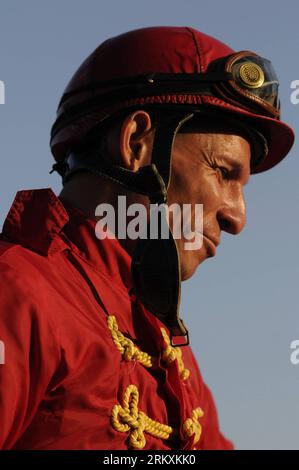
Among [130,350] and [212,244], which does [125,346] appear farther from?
[212,244]

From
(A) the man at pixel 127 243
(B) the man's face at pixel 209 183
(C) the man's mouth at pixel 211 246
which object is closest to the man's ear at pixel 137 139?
(A) the man at pixel 127 243

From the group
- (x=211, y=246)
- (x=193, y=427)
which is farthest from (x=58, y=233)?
(x=193, y=427)

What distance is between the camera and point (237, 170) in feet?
20.1

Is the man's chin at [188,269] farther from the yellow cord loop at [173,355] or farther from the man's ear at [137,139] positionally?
the man's ear at [137,139]

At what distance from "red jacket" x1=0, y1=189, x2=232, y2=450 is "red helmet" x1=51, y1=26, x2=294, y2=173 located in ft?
2.07

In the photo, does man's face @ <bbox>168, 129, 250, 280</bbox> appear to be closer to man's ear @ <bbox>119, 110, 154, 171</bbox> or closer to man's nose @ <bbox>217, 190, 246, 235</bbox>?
man's nose @ <bbox>217, 190, 246, 235</bbox>

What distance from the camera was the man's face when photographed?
5.91m

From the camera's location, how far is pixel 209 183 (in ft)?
19.5

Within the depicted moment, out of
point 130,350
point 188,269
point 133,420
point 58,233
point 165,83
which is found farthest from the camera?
point 165,83

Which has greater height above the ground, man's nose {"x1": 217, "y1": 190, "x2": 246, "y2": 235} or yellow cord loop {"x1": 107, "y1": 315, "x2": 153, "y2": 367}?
man's nose {"x1": 217, "y1": 190, "x2": 246, "y2": 235}

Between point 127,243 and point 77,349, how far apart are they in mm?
916

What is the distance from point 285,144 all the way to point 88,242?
1640mm

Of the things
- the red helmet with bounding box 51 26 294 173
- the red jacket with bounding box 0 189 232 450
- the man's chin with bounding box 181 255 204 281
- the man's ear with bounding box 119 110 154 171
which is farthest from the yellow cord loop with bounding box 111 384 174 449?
the red helmet with bounding box 51 26 294 173

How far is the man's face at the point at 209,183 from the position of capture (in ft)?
19.4
